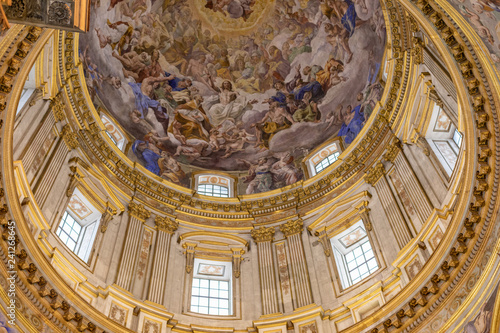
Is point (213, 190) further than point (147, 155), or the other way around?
point (213, 190)

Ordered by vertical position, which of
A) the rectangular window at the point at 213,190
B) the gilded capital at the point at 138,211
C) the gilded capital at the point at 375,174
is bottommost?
the gilded capital at the point at 138,211

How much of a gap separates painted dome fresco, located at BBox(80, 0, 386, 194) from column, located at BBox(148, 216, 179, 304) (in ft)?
13.2

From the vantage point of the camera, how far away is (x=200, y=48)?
32.0 meters

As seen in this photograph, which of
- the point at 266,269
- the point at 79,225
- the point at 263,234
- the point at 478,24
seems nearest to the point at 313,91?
the point at 263,234

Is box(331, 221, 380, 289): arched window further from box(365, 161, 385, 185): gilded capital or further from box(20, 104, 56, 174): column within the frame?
box(20, 104, 56, 174): column

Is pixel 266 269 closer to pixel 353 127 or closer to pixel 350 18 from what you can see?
pixel 353 127

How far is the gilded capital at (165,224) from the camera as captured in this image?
842 inches

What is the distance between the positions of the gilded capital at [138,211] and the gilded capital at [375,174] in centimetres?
856

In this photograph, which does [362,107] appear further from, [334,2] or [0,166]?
[0,166]

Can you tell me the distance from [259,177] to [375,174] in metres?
6.95

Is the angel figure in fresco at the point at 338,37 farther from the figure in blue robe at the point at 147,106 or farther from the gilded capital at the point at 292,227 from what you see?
the gilded capital at the point at 292,227

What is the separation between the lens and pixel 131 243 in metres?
19.7

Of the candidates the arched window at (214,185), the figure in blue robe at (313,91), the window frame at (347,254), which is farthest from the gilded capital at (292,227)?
the figure in blue robe at (313,91)

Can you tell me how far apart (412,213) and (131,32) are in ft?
57.5
